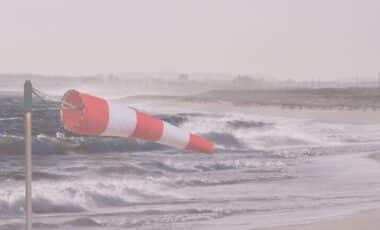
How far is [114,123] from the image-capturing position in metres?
4.98

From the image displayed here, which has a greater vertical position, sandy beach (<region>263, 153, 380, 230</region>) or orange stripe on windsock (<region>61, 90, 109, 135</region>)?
orange stripe on windsock (<region>61, 90, 109, 135</region>)

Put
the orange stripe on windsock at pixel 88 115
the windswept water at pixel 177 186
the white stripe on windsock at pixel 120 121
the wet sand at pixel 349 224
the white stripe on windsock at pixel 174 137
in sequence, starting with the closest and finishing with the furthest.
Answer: the orange stripe on windsock at pixel 88 115, the white stripe on windsock at pixel 120 121, the white stripe on windsock at pixel 174 137, the wet sand at pixel 349 224, the windswept water at pixel 177 186

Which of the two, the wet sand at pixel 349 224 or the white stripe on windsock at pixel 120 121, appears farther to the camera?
the wet sand at pixel 349 224

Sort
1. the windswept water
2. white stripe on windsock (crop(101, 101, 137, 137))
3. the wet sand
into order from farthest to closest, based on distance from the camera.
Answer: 1. the windswept water
2. the wet sand
3. white stripe on windsock (crop(101, 101, 137, 137))

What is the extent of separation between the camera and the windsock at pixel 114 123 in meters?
4.87

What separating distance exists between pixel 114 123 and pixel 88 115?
0.20m

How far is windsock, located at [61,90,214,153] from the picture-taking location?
487 cm

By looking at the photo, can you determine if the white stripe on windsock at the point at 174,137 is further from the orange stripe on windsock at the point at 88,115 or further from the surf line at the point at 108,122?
the orange stripe on windsock at the point at 88,115

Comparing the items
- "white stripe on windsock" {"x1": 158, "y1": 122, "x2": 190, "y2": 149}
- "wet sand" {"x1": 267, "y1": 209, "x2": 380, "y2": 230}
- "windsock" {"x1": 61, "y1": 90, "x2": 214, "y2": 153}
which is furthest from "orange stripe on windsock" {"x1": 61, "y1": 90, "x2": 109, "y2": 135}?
"wet sand" {"x1": 267, "y1": 209, "x2": 380, "y2": 230}

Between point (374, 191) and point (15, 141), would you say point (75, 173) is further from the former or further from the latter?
point (15, 141)

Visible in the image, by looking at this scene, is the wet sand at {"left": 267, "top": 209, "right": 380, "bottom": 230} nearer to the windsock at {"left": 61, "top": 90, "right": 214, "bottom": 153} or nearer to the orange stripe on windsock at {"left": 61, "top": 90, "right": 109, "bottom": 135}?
the windsock at {"left": 61, "top": 90, "right": 214, "bottom": 153}

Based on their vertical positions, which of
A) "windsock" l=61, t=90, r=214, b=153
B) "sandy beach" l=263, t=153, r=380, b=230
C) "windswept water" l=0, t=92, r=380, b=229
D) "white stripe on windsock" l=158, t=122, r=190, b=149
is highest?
"windsock" l=61, t=90, r=214, b=153

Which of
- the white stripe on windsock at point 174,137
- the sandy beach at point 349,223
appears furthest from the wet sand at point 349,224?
the white stripe on windsock at point 174,137

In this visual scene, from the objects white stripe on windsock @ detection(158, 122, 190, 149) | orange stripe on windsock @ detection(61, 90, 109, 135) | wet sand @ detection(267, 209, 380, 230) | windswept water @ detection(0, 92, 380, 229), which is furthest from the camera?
windswept water @ detection(0, 92, 380, 229)
